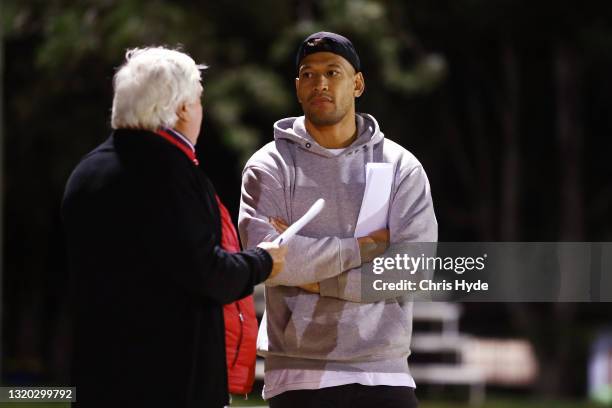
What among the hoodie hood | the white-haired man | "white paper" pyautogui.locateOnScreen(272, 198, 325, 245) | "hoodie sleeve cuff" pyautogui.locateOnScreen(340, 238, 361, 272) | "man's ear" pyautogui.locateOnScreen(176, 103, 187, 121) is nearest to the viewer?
the white-haired man

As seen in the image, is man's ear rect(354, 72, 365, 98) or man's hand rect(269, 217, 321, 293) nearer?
man's hand rect(269, 217, 321, 293)

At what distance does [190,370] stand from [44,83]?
10056 millimetres

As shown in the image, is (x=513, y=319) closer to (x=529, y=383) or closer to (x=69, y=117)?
(x=529, y=383)

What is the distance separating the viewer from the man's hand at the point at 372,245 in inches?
128

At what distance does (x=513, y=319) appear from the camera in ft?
49.8

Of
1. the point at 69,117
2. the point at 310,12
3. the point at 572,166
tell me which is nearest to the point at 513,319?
the point at 572,166

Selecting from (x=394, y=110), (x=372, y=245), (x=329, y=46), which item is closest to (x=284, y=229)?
(x=372, y=245)

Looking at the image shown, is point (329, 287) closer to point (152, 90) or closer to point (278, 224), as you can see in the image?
point (278, 224)

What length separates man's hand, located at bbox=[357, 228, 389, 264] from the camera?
3.24 meters

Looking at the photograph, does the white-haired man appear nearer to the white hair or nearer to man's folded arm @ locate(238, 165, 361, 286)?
the white hair

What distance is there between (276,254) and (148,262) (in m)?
0.35

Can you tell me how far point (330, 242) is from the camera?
322 centimetres

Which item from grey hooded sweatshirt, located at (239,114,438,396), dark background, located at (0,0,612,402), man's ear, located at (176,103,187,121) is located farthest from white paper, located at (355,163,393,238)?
dark background, located at (0,0,612,402)

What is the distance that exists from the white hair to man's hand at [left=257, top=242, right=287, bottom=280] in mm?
393
